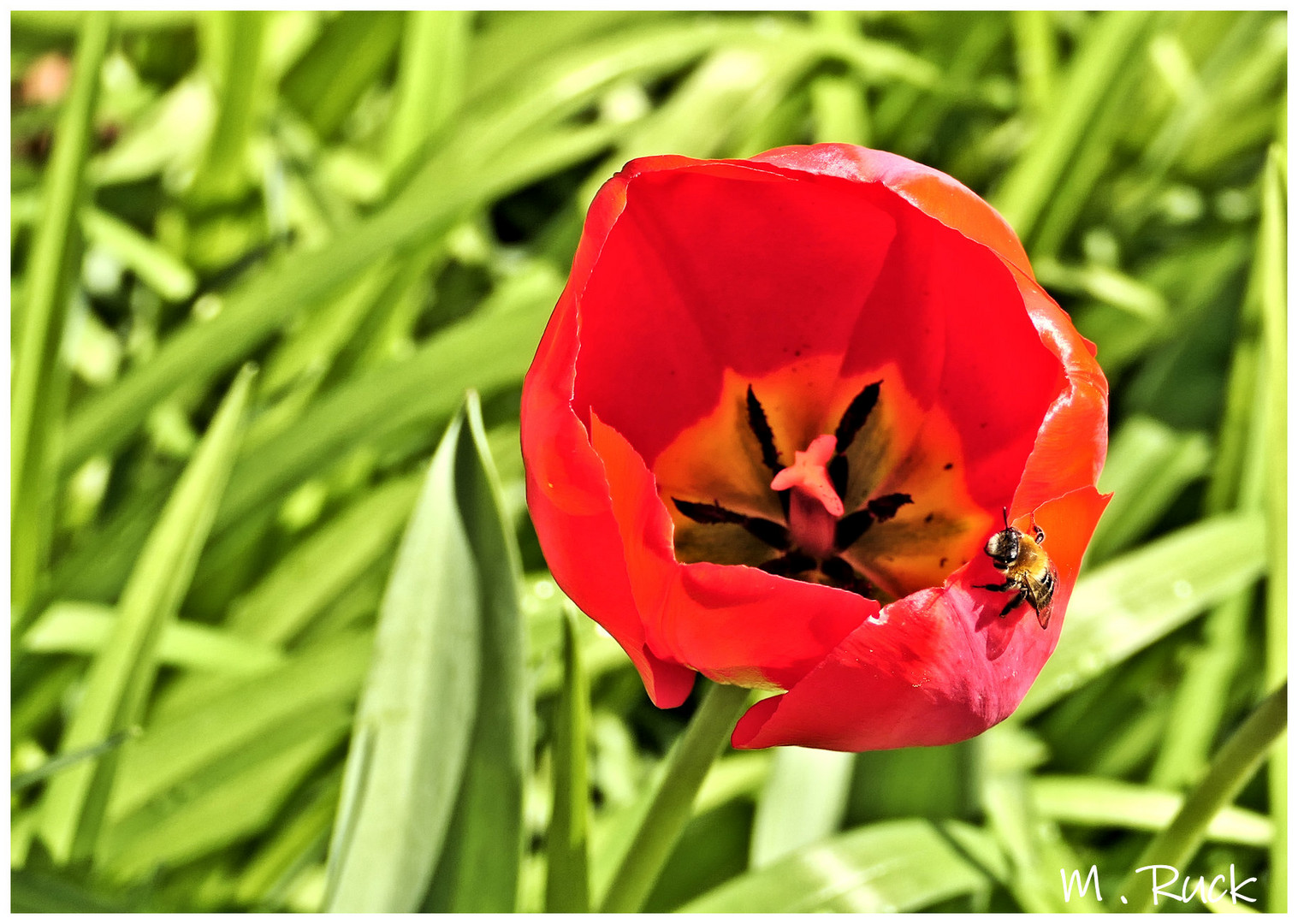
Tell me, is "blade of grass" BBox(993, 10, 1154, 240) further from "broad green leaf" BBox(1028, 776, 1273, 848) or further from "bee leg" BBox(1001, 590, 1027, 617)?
"bee leg" BBox(1001, 590, 1027, 617)

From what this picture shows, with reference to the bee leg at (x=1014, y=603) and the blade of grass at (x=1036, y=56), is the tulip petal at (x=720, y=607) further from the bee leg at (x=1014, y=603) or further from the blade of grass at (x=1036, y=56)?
the blade of grass at (x=1036, y=56)

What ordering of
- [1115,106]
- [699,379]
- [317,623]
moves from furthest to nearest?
1. [1115,106]
2. [317,623]
3. [699,379]

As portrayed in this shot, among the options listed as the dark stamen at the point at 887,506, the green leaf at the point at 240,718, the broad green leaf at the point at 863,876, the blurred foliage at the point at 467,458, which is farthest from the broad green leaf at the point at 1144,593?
the green leaf at the point at 240,718

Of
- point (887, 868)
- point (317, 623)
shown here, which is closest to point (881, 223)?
point (887, 868)

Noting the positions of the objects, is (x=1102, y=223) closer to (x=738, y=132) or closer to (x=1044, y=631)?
(x=738, y=132)

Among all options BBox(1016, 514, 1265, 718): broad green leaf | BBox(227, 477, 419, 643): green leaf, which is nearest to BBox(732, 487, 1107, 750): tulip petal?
BBox(1016, 514, 1265, 718): broad green leaf

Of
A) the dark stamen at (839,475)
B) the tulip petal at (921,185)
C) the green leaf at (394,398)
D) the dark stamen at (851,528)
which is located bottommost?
the dark stamen at (851,528)
